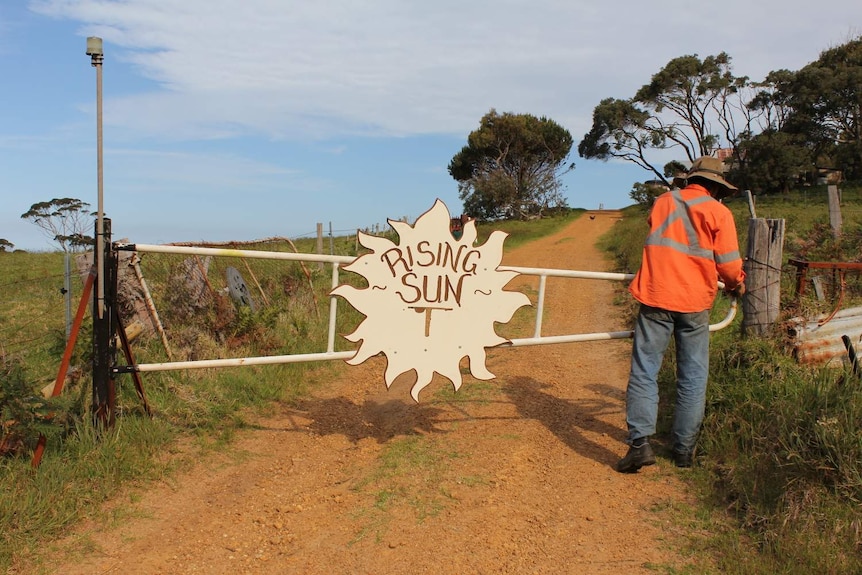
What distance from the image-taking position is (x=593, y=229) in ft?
101

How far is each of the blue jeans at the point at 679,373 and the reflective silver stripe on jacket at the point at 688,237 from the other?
0.38 metres

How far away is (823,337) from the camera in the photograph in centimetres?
474

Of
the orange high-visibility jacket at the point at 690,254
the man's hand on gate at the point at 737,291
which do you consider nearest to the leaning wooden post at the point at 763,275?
the man's hand on gate at the point at 737,291

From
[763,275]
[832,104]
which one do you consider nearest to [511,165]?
[832,104]

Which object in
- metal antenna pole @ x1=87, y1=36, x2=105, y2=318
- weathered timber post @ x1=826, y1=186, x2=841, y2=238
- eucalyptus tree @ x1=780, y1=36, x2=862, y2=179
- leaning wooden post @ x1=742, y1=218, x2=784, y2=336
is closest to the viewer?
metal antenna pole @ x1=87, y1=36, x2=105, y2=318

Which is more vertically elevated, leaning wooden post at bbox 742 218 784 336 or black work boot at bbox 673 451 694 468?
leaning wooden post at bbox 742 218 784 336

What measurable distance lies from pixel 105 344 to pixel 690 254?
12.8ft

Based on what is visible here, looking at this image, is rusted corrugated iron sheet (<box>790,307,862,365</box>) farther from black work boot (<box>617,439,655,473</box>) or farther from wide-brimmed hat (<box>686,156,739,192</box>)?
black work boot (<box>617,439,655,473</box>)

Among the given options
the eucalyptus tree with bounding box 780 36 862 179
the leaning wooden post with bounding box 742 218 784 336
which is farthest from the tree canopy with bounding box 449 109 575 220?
the leaning wooden post with bounding box 742 218 784 336

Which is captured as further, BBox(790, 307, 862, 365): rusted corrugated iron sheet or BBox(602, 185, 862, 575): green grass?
BBox(790, 307, 862, 365): rusted corrugated iron sheet

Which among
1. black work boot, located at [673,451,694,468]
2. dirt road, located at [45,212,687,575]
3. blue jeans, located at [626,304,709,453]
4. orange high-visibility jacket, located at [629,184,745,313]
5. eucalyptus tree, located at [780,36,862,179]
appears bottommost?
dirt road, located at [45,212,687,575]

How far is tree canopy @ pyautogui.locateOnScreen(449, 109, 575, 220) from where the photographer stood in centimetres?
3928

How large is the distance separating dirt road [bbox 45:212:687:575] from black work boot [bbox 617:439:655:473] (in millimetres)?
74

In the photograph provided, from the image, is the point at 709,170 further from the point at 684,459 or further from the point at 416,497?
the point at 416,497
